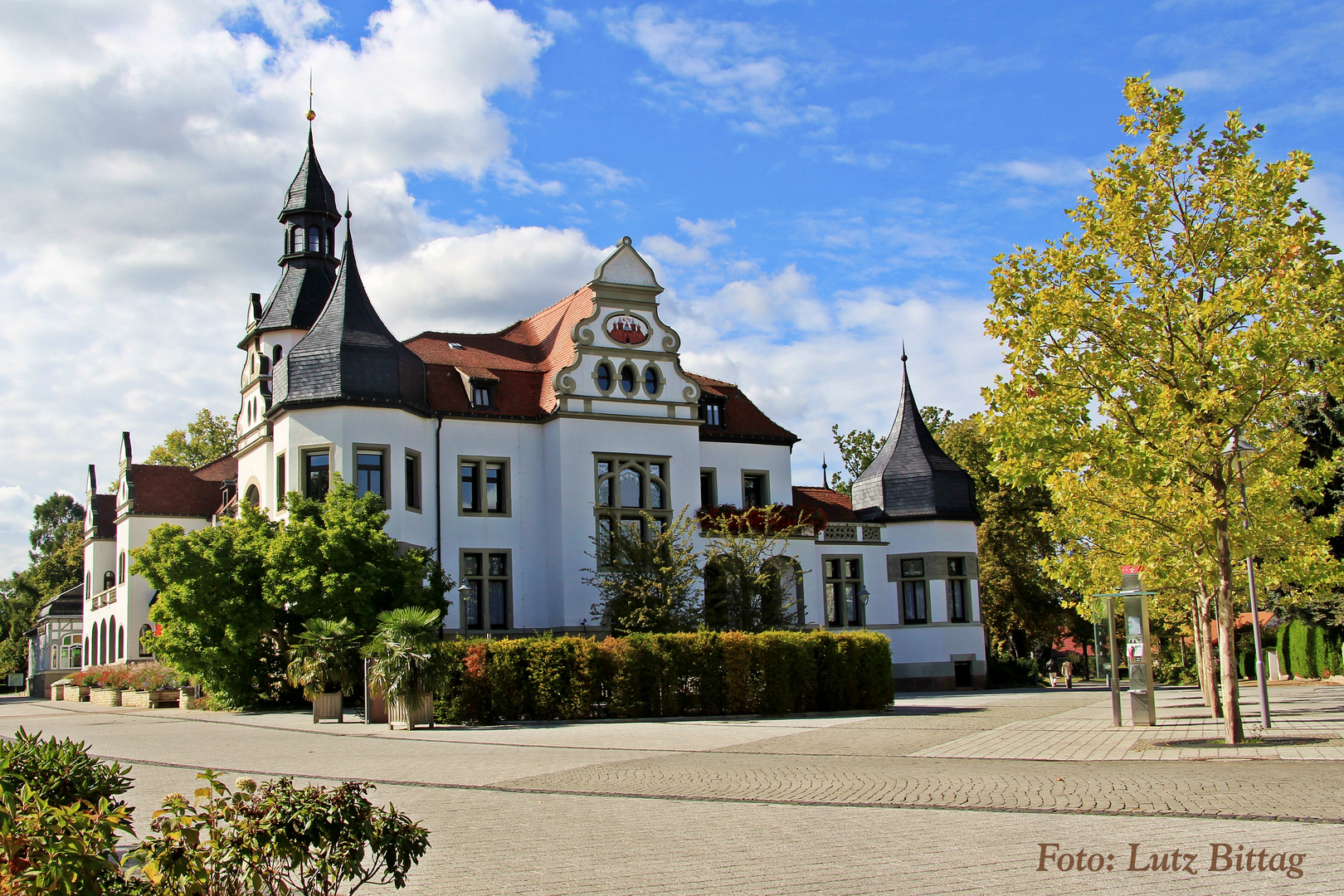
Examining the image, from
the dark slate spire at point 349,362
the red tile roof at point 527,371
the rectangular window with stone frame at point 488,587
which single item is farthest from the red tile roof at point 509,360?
the rectangular window with stone frame at point 488,587

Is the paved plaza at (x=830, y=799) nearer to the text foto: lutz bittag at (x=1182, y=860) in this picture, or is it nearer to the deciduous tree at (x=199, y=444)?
the text foto: lutz bittag at (x=1182, y=860)

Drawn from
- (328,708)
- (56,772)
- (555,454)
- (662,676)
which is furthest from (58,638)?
(56,772)

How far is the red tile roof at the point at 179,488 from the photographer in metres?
46.3

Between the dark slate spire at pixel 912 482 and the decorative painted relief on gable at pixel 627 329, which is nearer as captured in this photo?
the decorative painted relief on gable at pixel 627 329

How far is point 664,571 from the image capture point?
97.8 ft

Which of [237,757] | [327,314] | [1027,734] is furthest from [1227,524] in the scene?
[327,314]

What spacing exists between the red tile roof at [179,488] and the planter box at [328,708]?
2533 cm

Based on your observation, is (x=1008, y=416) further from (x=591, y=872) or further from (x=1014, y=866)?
(x=591, y=872)

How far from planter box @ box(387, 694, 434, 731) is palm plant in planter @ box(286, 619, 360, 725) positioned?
78.2 inches

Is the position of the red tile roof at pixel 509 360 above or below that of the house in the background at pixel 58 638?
above

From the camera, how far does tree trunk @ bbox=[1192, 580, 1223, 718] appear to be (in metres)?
23.1

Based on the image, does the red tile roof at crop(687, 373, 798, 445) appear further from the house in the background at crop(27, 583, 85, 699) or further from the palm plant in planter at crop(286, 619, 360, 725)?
the house in the background at crop(27, 583, 85, 699)

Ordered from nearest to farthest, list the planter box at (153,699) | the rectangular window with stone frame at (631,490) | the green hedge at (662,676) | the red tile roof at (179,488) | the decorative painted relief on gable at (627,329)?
1. the green hedge at (662,676)
2. the planter box at (153,699)
3. the rectangular window with stone frame at (631,490)
4. the decorative painted relief on gable at (627,329)
5. the red tile roof at (179,488)

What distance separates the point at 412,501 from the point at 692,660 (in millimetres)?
11766
